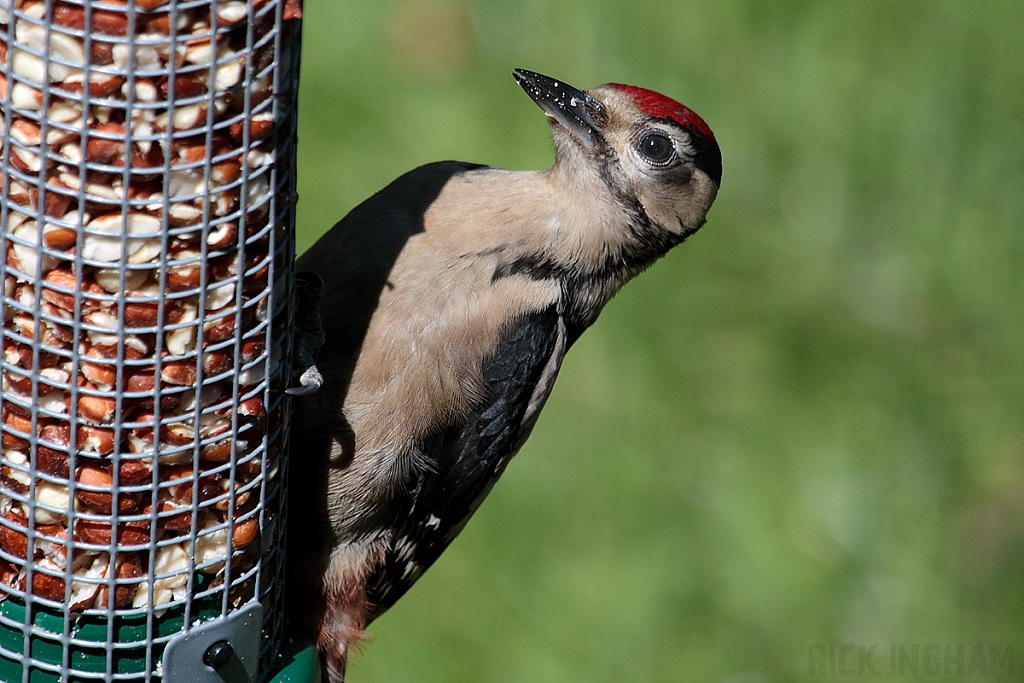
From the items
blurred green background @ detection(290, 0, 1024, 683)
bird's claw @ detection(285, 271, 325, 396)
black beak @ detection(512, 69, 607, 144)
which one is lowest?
blurred green background @ detection(290, 0, 1024, 683)

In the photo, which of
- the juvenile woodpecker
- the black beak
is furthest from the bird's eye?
the black beak

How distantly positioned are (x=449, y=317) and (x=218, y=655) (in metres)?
1.36

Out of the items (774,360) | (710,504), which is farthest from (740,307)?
(710,504)

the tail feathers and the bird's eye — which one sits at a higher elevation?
the bird's eye

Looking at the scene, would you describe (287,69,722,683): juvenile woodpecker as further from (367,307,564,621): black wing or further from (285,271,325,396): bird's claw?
(285,271,325,396): bird's claw

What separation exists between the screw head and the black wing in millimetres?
1082

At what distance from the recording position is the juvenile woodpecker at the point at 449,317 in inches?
177

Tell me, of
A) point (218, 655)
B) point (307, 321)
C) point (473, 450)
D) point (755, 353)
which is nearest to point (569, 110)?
point (473, 450)

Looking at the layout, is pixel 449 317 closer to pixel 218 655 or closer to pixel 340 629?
pixel 340 629

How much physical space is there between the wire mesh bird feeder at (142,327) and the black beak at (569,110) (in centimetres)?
154

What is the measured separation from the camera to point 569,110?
5039 millimetres

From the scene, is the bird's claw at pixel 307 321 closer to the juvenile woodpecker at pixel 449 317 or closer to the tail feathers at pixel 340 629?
the juvenile woodpecker at pixel 449 317

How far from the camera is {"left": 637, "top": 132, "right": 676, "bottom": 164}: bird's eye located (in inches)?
199

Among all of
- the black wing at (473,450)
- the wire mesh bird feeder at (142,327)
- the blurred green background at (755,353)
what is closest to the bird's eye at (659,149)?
the black wing at (473,450)
